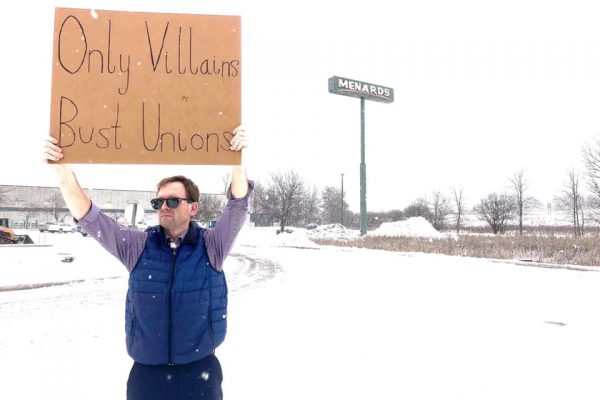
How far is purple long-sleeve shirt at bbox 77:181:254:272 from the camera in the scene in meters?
2.03

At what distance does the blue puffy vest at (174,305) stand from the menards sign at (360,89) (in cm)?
3778

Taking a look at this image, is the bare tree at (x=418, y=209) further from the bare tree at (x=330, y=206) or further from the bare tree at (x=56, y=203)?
the bare tree at (x=56, y=203)

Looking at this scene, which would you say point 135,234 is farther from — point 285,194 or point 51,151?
point 285,194

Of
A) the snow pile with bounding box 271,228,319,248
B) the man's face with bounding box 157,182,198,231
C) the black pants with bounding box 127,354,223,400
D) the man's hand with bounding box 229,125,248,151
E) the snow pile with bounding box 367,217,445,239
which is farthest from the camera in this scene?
the snow pile with bounding box 367,217,445,239

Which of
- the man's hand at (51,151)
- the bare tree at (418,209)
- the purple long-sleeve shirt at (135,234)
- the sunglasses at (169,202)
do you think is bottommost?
the purple long-sleeve shirt at (135,234)

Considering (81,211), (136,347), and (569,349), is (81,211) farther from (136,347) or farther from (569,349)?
(569,349)

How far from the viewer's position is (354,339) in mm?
5895

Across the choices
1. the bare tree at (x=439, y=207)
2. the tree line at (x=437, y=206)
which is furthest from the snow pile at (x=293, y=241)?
the bare tree at (x=439, y=207)

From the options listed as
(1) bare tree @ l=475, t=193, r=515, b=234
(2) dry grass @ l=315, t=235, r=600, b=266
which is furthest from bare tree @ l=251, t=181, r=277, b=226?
(2) dry grass @ l=315, t=235, r=600, b=266

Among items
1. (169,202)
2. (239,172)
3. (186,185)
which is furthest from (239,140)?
(169,202)

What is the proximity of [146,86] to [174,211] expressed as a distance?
2.27 feet

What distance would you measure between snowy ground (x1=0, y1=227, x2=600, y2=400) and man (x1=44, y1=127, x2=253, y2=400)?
2259mm

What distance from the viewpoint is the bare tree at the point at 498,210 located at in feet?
160

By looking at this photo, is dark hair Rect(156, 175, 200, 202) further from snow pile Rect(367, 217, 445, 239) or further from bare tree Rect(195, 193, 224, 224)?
bare tree Rect(195, 193, 224, 224)
